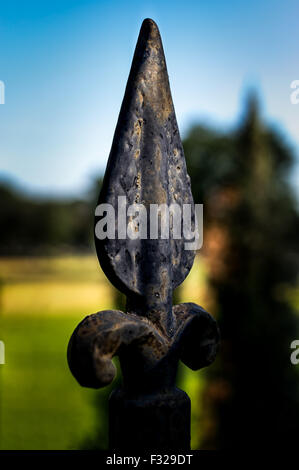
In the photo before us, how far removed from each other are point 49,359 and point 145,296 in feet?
60.0

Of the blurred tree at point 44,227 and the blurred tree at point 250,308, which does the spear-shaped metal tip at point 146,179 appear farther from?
the blurred tree at point 44,227

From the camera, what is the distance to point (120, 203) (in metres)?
2.14

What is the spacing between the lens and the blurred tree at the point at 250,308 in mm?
7785

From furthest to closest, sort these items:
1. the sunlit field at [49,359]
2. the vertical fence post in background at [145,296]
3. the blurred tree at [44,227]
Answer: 1. the blurred tree at [44,227]
2. the sunlit field at [49,359]
3. the vertical fence post in background at [145,296]

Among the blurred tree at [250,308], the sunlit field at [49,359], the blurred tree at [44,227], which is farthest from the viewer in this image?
the blurred tree at [44,227]

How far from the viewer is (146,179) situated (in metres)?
2.25

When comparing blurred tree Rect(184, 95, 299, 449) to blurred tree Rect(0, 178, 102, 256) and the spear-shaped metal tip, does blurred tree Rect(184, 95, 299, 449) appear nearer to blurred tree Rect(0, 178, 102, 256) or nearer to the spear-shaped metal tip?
the spear-shaped metal tip

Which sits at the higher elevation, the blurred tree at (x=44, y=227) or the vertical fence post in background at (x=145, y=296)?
the blurred tree at (x=44, y=227)

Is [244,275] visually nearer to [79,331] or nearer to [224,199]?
[224,199]

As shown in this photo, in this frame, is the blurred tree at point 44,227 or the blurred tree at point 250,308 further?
the blurred tree at point 44,227

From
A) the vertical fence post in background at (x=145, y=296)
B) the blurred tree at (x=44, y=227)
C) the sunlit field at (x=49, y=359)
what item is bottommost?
the sunlit field at (x=49, y=359)

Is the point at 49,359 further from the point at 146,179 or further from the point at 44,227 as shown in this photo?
the point at 146,179

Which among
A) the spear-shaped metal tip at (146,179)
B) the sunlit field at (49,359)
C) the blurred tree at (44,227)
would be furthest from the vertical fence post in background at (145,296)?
the blurred tree at (44,227)

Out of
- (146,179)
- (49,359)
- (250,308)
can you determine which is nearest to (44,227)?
(49,359)
